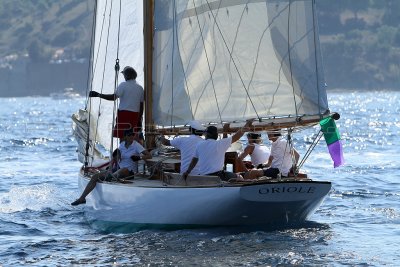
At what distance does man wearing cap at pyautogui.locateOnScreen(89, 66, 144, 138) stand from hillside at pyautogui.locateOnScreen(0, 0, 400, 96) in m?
136

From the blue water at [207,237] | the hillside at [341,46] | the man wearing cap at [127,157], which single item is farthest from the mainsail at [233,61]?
the hillside at [341,46]

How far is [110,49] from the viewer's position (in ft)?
63.2

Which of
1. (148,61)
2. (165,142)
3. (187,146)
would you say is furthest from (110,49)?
(187,146)

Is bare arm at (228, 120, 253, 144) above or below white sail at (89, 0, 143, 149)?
below

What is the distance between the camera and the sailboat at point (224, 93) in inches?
603

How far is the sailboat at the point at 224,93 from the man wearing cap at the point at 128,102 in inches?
4.9

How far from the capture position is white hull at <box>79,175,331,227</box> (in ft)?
49.1

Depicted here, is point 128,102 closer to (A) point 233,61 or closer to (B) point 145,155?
(B) point 145,155

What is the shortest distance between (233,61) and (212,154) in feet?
5.65

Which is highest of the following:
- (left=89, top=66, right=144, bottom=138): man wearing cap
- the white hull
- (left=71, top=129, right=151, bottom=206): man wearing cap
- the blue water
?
(left=89, top=66, right=144, bottom=138): man wearing cap

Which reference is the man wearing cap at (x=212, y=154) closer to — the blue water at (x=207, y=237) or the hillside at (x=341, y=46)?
the blue water at (x=207, y=237)

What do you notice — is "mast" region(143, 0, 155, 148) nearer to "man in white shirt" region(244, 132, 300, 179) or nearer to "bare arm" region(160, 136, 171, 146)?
"bare arm" region(160, 136, 171, 146)

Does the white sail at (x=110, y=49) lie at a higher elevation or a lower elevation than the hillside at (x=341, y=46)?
lower

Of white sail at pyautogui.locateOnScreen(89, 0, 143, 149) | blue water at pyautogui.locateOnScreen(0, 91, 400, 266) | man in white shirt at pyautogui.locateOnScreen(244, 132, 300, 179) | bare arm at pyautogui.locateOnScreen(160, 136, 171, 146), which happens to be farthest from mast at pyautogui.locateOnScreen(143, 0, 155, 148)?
man in white shirt at pyautogui.locateOnScreen(244, 132, 300, 179)
